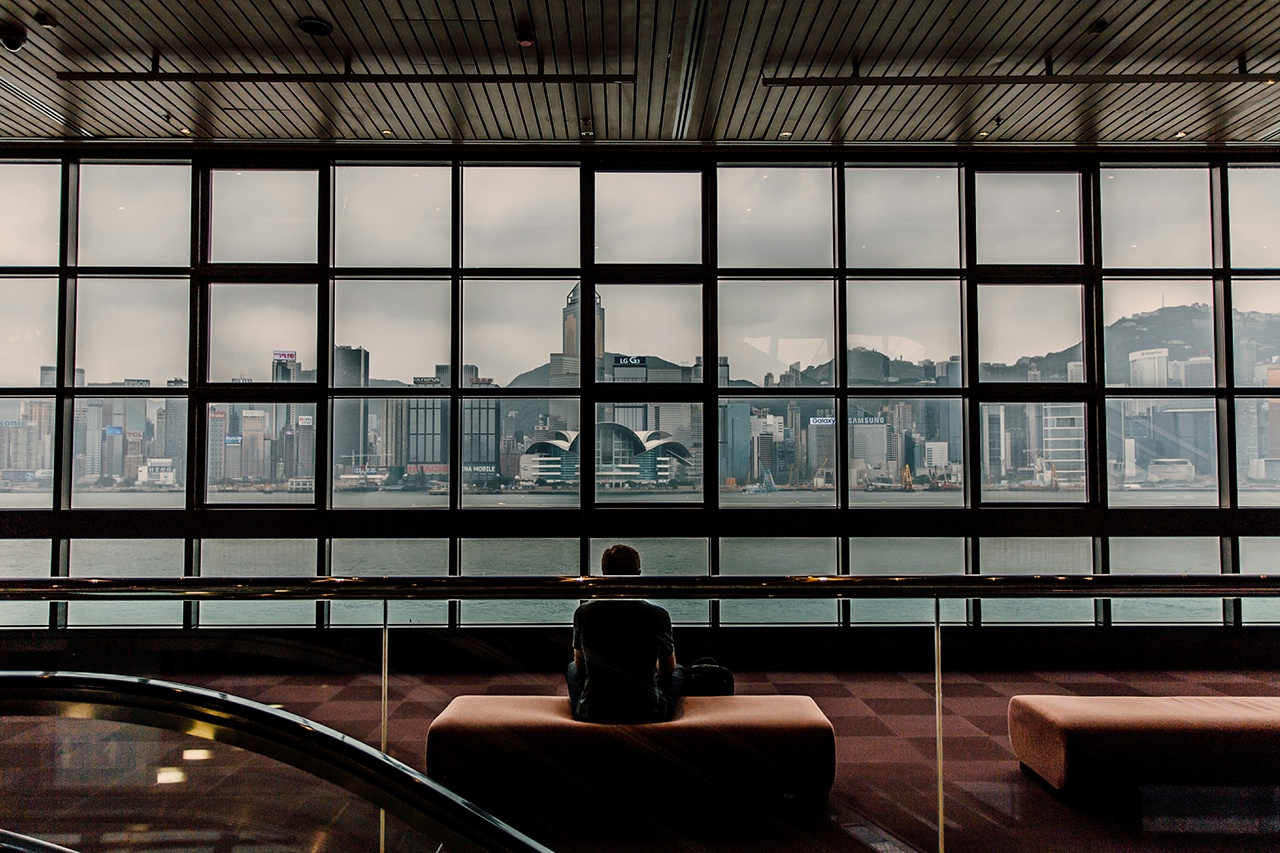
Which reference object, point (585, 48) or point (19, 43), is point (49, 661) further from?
point (585, 48)

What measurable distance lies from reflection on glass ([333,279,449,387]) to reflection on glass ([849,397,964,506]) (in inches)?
136

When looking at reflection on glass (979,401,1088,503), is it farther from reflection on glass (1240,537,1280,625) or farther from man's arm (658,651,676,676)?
man's arm (658,651,676,676)

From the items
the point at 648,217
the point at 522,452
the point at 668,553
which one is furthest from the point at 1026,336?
the point at 522,452

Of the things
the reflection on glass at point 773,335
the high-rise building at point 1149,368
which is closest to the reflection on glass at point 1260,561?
the high-rise building at point 1149,368

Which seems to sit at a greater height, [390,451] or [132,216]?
[132,216]

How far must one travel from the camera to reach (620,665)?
3.33m

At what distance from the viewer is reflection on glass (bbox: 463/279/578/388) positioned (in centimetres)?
693

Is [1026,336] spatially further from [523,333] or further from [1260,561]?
[523,333]

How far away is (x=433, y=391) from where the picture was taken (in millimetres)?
6863

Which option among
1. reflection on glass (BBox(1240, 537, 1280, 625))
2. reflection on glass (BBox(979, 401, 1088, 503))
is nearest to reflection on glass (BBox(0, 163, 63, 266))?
reflection on glass (BBox(979, 401, 1088, 503))

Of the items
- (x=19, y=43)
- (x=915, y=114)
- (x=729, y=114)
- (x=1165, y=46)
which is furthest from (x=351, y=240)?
(x=1165, y=46)

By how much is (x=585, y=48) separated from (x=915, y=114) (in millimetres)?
2669

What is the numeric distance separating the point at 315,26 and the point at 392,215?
90.3 inches

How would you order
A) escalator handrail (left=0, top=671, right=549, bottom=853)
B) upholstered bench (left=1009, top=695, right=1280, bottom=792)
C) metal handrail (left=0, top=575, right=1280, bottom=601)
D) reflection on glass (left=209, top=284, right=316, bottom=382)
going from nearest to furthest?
escalator handrail (left=0, top=671, right=549, bottom=853) < metal handrail (left=0, top=575, right=1280, bottom=601) < upholstered bench (left=1009, top=695, right=1280, bottom=792) < reflection on glass (left=209, top=284, right=316, bottom=382)
